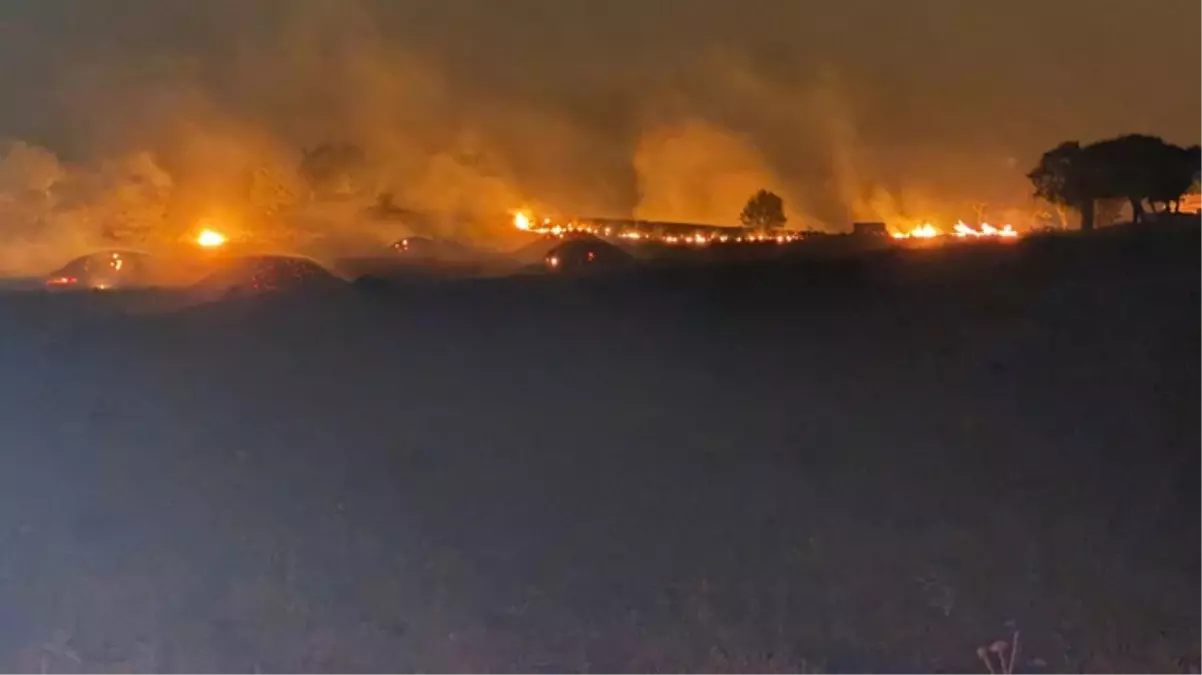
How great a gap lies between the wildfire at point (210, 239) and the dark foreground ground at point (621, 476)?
1.58 meters

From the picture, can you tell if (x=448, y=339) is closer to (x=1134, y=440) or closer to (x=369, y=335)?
(x=369, y=335)

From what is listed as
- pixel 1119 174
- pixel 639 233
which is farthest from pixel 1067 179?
pixel 639 233

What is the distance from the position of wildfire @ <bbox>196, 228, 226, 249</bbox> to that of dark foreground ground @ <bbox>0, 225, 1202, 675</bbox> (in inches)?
62.3

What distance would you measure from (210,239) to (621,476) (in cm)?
597

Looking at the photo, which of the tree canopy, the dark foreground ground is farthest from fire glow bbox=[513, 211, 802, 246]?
the tree canopy

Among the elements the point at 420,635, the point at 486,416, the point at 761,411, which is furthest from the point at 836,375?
the point at 420,635

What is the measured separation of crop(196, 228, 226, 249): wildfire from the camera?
12023 mm

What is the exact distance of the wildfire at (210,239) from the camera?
39.4ft

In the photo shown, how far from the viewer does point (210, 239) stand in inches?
478

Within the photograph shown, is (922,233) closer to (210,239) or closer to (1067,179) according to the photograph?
(1067,179)

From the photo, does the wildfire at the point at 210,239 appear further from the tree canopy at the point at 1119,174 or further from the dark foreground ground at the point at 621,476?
the tree canopy at the point at 1119,174

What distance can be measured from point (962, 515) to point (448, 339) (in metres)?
4.60

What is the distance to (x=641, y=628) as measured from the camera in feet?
21.3

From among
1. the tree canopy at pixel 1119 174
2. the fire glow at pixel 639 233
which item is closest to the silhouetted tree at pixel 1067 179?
the tree canopy at pixel 1119 174
